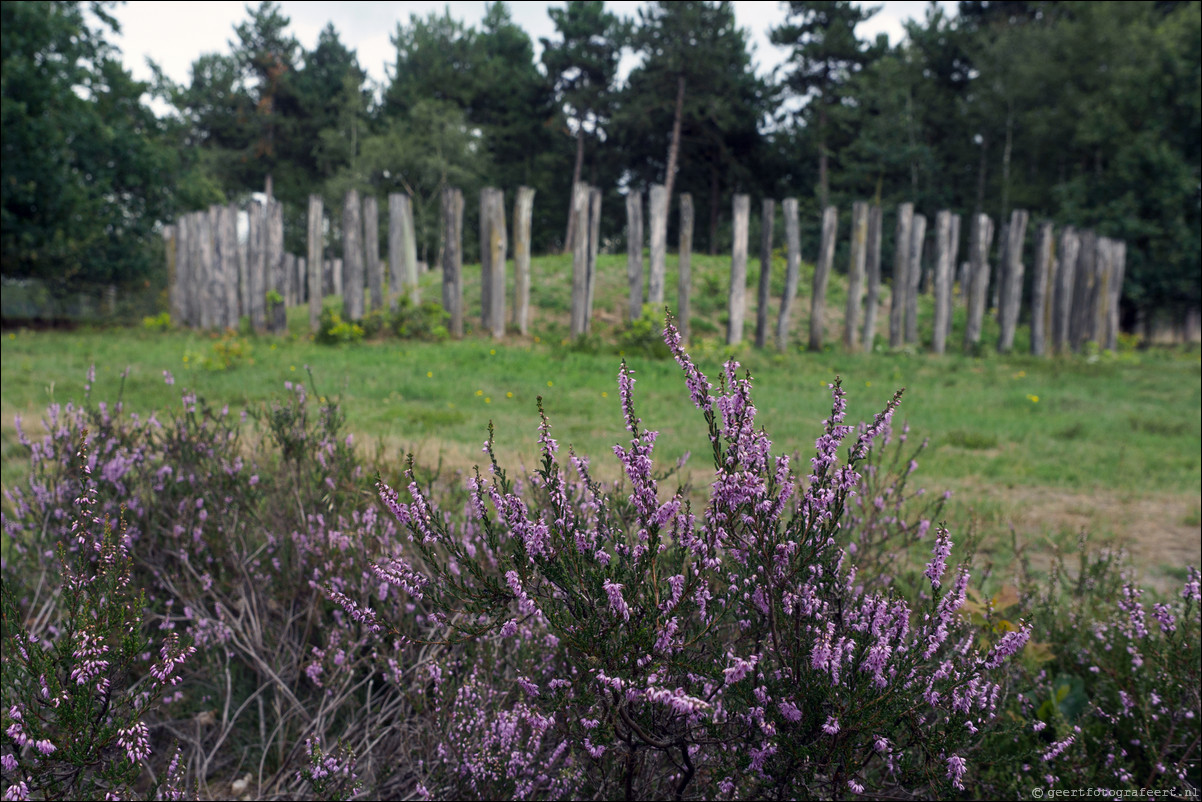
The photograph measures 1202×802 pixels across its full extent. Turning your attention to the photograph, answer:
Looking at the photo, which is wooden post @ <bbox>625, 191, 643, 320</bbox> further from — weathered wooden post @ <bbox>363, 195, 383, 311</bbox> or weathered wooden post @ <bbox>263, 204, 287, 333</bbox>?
weathered wooden post @ <bbox>263, 204, 287, 333</bbox>

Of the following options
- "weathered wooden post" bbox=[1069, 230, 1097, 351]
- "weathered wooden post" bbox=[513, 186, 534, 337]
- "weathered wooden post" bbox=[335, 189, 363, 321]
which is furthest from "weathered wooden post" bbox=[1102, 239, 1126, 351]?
"weathered wooden post" bbox=[335, 189, 363, 321]

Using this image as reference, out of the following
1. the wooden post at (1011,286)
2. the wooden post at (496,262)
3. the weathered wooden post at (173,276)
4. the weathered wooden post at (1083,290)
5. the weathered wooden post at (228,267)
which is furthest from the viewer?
the weathered wooden post at (173,276)

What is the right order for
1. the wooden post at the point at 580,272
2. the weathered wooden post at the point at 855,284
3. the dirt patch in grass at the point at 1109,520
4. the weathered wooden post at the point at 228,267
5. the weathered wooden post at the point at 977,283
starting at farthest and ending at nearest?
the weathered wooden post at the point at 228,267 < the weathered wooden post at the point at 977,283 < the weathered wooden post at the point at 855,284 < the wooden post at the point at 580,272 < the dirt patch in grass at the point at 1109,520

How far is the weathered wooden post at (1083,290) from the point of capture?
580 inches

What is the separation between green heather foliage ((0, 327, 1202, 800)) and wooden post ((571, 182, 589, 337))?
8509mm

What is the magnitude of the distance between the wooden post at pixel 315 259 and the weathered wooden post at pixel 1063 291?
12.7 meters

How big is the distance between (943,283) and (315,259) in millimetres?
10329

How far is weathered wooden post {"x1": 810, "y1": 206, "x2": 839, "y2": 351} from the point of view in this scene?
39.6 ft

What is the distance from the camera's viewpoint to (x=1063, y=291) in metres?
14.2

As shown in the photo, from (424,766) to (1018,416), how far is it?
7630 mm

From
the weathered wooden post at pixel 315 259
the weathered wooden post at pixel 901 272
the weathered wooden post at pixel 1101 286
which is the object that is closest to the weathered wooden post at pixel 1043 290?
the weathered wooden post at pixel 1101 286

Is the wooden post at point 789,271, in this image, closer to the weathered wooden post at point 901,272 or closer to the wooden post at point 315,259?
the weathered wooden post at point 901,272

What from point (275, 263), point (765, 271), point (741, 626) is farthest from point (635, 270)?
point (741, 626)

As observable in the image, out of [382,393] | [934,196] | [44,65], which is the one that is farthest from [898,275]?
[934,196]
